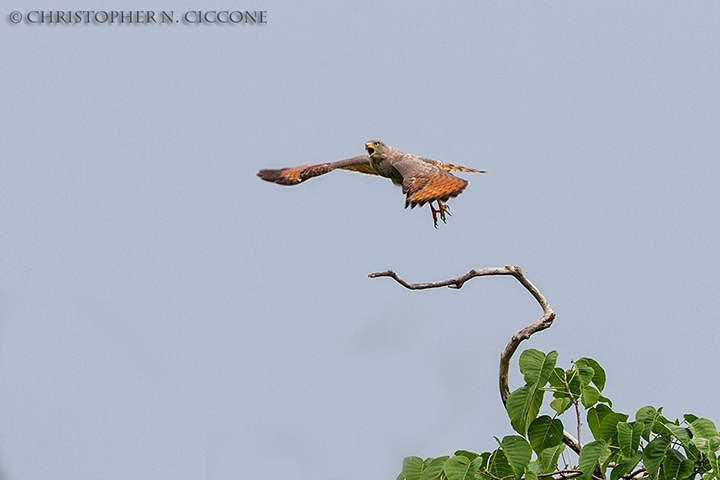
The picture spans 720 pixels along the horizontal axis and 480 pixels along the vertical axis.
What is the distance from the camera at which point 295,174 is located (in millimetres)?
8078

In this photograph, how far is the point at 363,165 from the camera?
24.6ft

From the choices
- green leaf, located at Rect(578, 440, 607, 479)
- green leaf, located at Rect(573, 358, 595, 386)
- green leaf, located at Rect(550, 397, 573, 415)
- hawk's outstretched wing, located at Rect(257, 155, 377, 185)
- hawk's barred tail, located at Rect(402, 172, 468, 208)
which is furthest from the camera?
hawk's outstretched wing, located at Rect(257, 155, 377, 185)

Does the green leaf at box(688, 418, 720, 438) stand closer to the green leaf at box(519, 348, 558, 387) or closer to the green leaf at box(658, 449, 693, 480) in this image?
the green leaf at box(658, 449, 693, 480)

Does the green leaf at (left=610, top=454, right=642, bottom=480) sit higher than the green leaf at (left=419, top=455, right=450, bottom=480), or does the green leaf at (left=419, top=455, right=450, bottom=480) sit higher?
the green leaf at (left=610, top=454, right=642, bottom=480)

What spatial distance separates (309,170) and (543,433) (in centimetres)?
344

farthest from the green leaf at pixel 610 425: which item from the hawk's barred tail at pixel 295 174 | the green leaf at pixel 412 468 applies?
the hawk's barred tail at pixel 295 174

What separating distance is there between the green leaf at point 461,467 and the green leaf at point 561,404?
68cm

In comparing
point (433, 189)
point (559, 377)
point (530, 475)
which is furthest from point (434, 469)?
point (433, 189)

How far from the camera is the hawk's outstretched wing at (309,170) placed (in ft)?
24.6

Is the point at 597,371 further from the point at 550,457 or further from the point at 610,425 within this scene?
the point at 550,457

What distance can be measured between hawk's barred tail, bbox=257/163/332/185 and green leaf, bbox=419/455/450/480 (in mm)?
3374

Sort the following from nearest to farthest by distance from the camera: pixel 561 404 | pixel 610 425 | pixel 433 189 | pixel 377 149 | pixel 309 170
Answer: pixel 610 425, pixel 561 404, pixel 433 189, pixel 377 149, pixel 309 170

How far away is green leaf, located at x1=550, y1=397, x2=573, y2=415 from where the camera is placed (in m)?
5.30

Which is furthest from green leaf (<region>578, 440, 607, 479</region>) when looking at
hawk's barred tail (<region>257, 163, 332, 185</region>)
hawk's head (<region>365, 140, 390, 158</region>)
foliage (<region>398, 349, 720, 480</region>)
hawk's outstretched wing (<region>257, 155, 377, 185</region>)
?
hawk's barred tail (<region>257, 163, 332, 185</region>)
